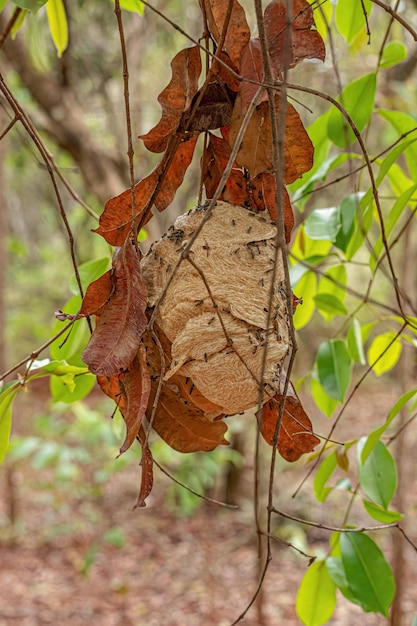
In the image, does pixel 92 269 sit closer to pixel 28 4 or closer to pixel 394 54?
pixel 28 4

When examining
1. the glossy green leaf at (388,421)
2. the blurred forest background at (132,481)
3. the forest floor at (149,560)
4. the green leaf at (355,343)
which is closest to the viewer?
the glossy green leaf at (388,421)

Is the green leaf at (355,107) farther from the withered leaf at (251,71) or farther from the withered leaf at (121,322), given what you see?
the withered leaf at (121,322)

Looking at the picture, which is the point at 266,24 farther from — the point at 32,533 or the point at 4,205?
Answer: the point at 32,533

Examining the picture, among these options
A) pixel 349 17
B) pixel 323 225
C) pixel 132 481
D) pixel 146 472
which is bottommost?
pixel 146 472

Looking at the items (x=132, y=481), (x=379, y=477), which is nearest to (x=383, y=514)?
(x=379, y=477)

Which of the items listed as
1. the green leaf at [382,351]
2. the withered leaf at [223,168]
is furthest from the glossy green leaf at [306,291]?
the withered leaf at [223,168]

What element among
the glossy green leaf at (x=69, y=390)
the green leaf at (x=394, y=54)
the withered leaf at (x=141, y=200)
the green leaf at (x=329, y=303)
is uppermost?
the green leaf at (x=394, y=54)
